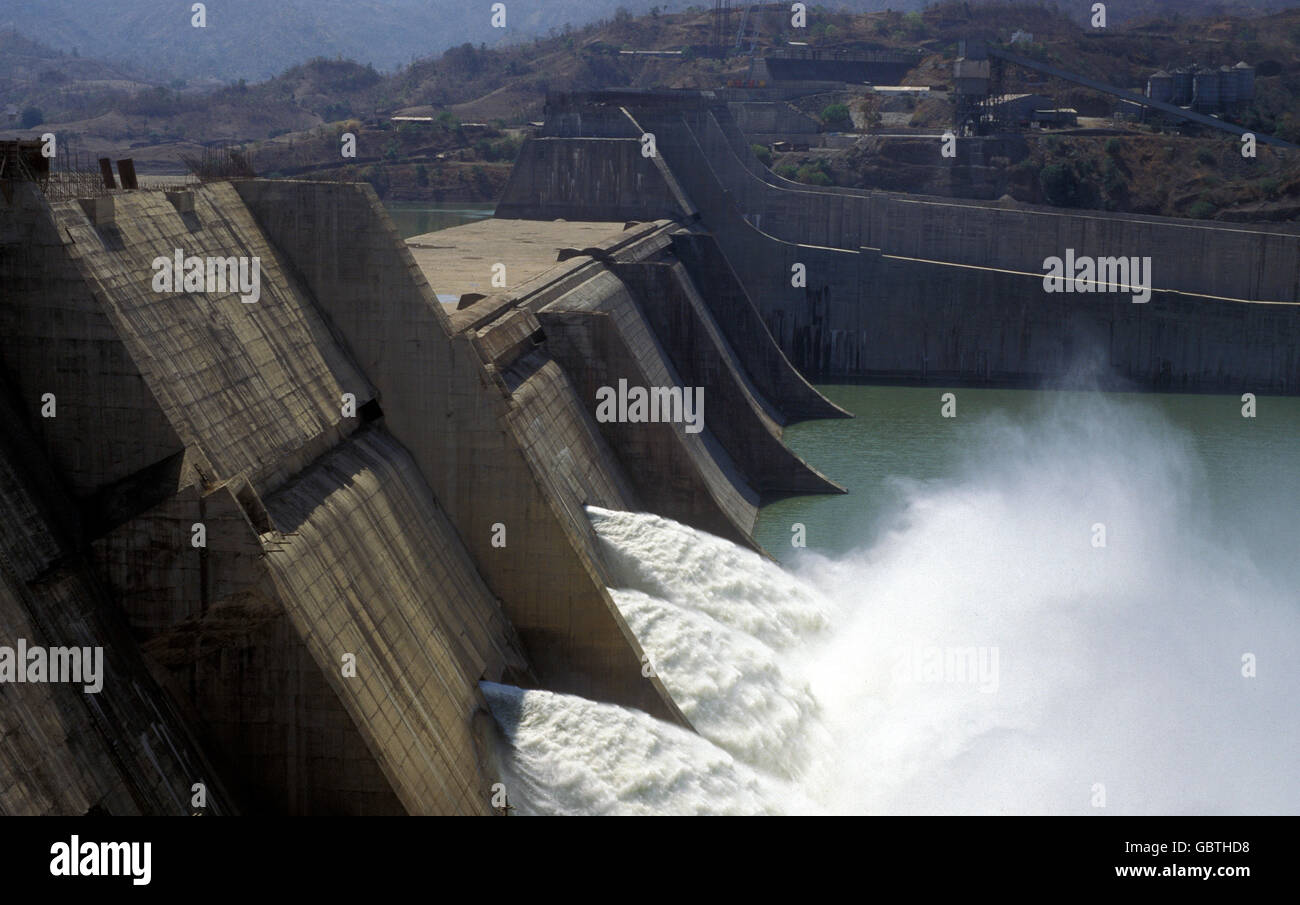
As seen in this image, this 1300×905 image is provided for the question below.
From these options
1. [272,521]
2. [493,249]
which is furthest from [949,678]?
[493,249]

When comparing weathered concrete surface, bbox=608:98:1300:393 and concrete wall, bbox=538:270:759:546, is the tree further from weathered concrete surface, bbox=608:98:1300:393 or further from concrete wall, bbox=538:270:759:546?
concrete wall, bbox=538:270:759:546

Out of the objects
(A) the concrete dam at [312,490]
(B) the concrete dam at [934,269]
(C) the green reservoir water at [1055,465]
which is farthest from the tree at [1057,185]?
(A) the concrete dam at [312,490]

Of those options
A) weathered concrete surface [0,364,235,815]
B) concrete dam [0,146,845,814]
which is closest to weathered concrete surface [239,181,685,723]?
concrete dam [0,146,845,814]

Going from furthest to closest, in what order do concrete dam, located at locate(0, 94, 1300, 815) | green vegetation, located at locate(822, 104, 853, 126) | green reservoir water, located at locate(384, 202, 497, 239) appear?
green vegetation, located at locate(822, 104, 853, 126)
green reservoir water, located at locate(384, 202, 497, 239)
concrete dam, located at locate(0, 94, 1300, 815)

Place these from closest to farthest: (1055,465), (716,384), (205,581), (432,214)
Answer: (205,581) → (716,384) → (1055,465) → (432,214)

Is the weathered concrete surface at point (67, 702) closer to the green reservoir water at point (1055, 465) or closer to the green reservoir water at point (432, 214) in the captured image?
the green reservoir water at point (1055, 465)

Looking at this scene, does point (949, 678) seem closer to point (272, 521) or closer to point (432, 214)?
point (272, 521)
